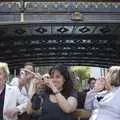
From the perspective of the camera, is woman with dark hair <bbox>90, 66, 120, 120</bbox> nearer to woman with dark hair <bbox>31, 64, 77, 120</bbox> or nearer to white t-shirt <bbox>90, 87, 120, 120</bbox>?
white t-shirt <bbox>90, 87, 120, 120</bbox>

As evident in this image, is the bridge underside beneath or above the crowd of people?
above

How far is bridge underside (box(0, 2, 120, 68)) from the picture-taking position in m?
15.5

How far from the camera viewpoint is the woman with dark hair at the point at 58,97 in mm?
4762

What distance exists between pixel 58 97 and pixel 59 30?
1341cm

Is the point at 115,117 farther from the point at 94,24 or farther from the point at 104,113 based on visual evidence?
the point at 94,24

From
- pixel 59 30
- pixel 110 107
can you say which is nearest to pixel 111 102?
pixel 110 107

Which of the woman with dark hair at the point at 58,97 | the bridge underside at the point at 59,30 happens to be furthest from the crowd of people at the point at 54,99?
the bridge underside at the point at 59,30

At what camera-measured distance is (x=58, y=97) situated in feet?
15.5

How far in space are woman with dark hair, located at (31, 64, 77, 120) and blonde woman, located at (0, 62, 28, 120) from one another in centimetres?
31

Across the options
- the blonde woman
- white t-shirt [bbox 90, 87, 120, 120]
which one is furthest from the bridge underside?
white t-shirt [bbox 90, 87, 120, 120]

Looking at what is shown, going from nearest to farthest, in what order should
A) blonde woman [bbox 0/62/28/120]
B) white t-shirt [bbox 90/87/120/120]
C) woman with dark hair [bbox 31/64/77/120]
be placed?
woman with dark hair [bbox 31/64/77/120] → white t-shirt [bbox 90/87/120/120] → blonde woman [bbox 0/62/28/120]

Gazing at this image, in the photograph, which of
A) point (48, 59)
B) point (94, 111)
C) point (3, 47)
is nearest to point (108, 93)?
point (94, 111)

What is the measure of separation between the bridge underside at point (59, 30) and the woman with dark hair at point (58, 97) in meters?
10.0

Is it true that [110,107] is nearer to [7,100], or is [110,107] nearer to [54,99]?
[54,99]
